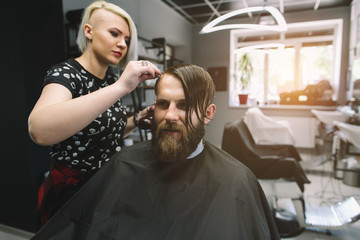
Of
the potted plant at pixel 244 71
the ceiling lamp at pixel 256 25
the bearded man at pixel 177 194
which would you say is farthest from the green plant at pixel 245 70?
the bearded man at pixel 177 194

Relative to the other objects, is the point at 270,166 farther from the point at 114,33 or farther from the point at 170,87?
the point at 114,33

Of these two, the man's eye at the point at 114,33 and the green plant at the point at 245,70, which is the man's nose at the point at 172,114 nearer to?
the man's eye at the point at 114,33

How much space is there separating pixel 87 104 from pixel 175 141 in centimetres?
38

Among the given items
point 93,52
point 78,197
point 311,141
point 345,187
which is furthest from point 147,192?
point 311,141

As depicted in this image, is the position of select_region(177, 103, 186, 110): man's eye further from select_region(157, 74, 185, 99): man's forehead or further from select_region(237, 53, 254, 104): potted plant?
select_region(237, 53, 254, 104): potted plant

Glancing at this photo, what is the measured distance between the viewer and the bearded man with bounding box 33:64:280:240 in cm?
86

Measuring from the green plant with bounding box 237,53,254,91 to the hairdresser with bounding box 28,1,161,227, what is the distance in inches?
21.0

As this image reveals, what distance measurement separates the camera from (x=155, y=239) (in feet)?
2.82

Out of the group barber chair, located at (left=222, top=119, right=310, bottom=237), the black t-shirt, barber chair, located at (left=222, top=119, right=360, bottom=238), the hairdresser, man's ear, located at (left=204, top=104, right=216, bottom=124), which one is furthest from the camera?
barber chair, located at (left=222, top=119, right=310, bottom=237)

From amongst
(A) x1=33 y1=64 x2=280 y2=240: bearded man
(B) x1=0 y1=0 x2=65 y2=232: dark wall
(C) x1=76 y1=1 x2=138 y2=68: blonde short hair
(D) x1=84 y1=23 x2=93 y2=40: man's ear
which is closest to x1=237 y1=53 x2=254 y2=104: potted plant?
(A) x1=33 y1=64 x2=280 y2=240: bearded man

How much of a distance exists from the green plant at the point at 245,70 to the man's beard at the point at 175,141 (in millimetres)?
424

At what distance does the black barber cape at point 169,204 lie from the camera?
85cm

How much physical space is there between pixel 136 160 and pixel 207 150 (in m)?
0.35

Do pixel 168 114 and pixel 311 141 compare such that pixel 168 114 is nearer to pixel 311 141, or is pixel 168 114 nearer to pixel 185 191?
pixel 185 191
